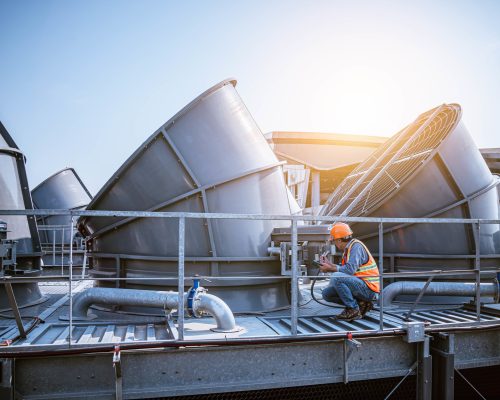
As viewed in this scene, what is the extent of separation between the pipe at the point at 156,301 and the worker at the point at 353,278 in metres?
1.45

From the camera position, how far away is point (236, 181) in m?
6.29

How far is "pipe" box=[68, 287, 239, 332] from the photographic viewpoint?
4609 millimetres

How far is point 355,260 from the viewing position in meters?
5.07

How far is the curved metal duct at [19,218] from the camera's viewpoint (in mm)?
6465

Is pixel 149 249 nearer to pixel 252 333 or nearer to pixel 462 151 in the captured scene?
pixel 252 333

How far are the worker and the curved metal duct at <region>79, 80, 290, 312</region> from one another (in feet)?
4.45

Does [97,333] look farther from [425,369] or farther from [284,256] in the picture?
[425,369]

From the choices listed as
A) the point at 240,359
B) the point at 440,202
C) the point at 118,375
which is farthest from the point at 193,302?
the point at 440,202

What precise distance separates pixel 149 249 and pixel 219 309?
1.97 meters

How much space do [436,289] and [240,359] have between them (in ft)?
11.8

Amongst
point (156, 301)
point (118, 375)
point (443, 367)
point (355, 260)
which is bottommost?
point (443, 367)

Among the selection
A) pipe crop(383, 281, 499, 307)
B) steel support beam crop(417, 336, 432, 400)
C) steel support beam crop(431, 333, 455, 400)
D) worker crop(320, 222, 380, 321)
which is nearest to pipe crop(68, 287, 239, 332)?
worker crop(320, 222, 380, 321)

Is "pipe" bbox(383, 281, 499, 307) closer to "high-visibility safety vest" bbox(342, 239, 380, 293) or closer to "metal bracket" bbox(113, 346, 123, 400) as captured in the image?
"high-visibility safety vest" bbox(342, 239, 380, 293)

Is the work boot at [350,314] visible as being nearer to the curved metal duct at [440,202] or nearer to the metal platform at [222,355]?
the metal platform at [222,355]
